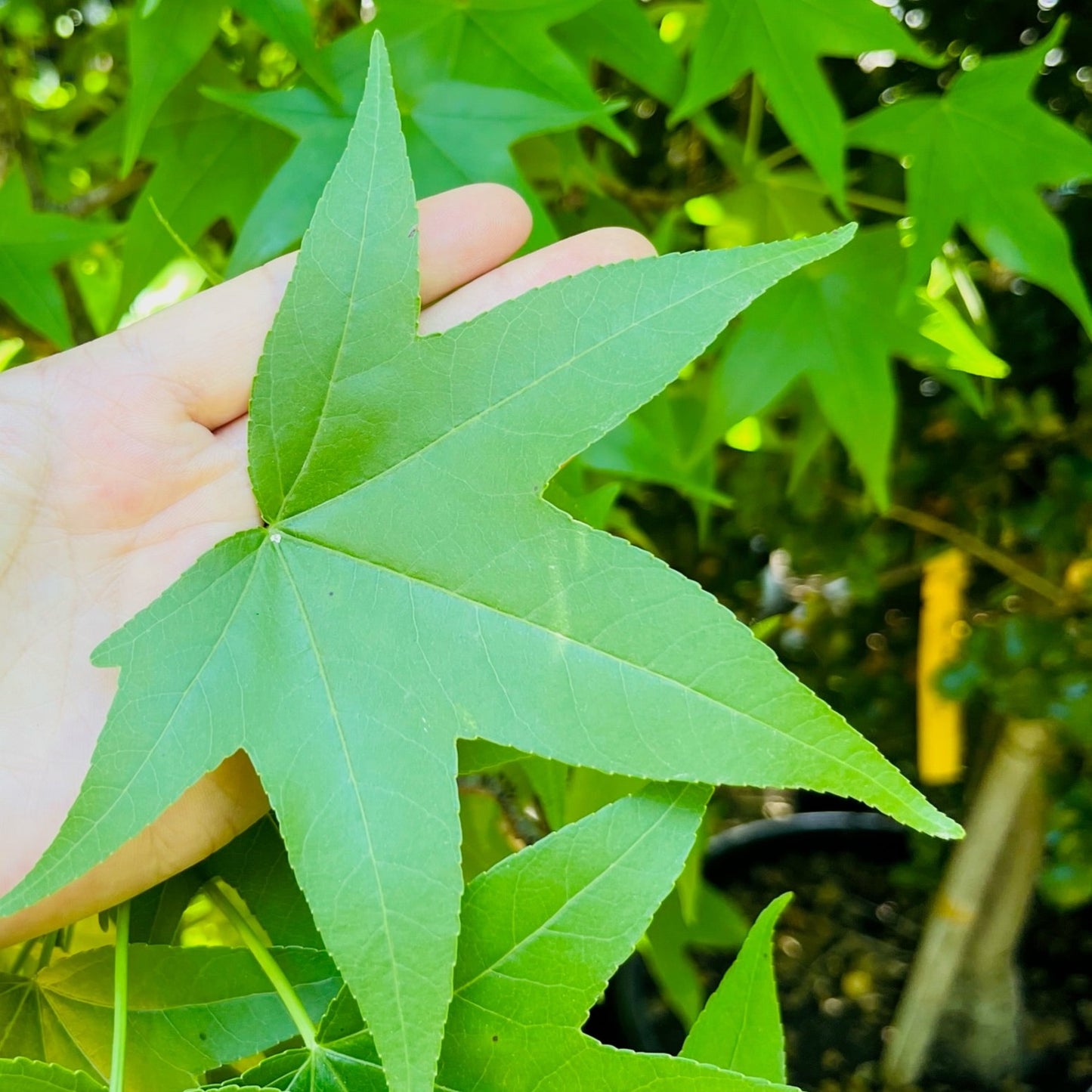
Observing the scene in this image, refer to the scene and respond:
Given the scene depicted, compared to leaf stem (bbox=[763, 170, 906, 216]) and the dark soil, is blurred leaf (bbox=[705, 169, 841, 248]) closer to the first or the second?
leaf stem (bbox=[763, 170, 906, 216])

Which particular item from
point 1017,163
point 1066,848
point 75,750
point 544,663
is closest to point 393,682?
point 544,663

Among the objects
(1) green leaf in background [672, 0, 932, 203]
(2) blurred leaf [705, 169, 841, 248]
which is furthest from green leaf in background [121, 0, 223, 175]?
(2) blurred leaf [705, 169, 841, 248]

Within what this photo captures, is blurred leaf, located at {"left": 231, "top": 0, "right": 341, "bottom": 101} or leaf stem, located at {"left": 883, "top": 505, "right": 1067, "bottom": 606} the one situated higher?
blurred leaf, located at {"left": 231, "top": 0, "right": 341, "bottom": 101}

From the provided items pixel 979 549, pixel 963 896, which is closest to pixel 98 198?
pixel 979 549

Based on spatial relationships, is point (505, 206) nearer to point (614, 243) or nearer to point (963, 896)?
point (614, 243)

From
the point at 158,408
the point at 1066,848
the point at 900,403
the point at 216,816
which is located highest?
the point at 158,408

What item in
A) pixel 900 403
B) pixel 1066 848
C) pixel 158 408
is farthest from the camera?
pixel 900 403

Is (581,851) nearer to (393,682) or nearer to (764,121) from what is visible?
(393,682)
